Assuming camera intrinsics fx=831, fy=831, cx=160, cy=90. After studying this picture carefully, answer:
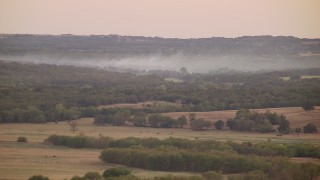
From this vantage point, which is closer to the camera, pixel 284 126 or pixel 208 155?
pixel 208 155

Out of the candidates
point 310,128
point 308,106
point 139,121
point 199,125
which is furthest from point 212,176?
point 308,106

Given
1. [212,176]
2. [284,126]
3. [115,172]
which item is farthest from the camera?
→ [284,126]

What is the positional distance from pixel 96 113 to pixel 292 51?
A: 111750 mm

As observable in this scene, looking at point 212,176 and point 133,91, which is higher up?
point 133,91

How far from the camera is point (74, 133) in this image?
241 feet

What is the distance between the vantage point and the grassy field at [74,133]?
52156 millimetres

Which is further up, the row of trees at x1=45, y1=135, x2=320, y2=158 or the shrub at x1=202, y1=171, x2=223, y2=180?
the row of trees at x1=45, y1=135, x2=320, y2=158

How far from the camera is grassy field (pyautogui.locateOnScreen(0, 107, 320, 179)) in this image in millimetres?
52156

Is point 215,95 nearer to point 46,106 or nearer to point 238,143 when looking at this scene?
point 46,106

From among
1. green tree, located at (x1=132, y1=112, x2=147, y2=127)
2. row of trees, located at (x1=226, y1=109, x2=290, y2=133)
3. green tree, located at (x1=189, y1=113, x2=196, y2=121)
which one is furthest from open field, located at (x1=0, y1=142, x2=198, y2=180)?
green tree, located at (x1=189, y1=113, x2=196, y2=121)

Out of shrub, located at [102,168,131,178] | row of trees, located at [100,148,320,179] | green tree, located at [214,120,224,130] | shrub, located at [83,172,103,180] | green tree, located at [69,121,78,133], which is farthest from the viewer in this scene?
green tree, located at [214,120,224,130]

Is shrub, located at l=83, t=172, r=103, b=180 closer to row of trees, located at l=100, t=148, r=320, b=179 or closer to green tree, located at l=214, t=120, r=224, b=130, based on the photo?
row of trees, located at l=100, t=148, r=320, b=179

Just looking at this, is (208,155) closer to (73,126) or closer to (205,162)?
(205,162)

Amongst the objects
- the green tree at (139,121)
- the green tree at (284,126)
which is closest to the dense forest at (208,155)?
the green tree at (284,126)
